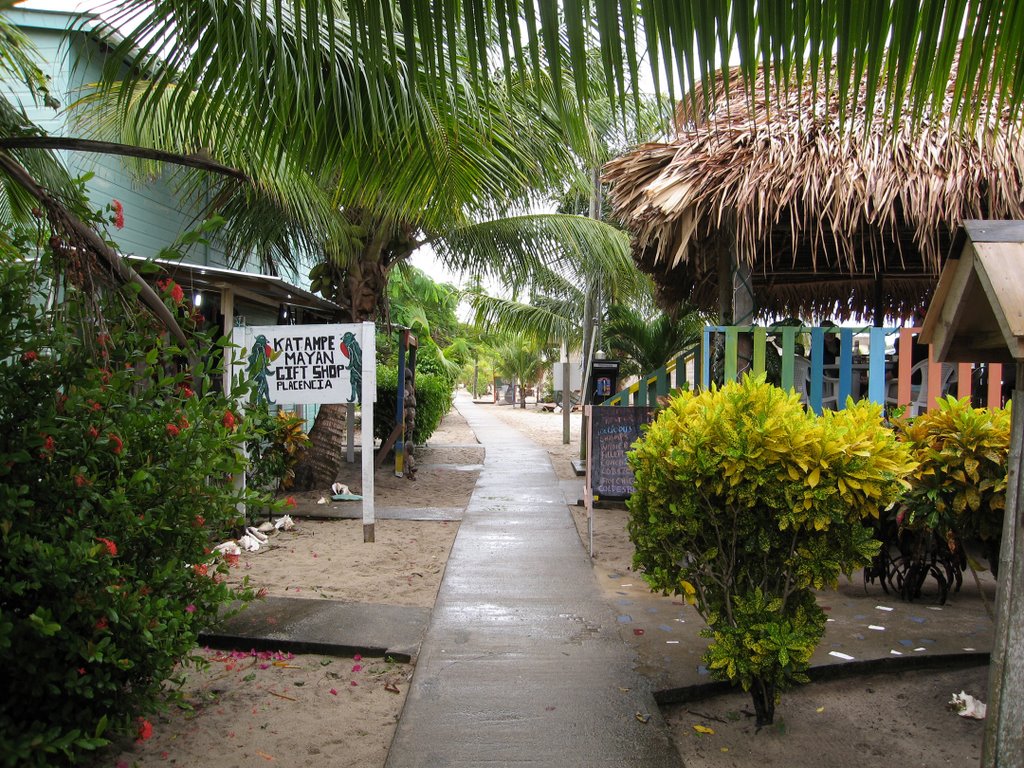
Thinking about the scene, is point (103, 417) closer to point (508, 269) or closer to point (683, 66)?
point (683, 66)

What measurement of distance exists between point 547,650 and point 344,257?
21.1 ft

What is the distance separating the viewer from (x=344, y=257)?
31.3 ft

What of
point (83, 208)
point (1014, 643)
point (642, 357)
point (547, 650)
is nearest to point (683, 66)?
point (1014, 643)

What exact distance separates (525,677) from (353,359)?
4.44 metres

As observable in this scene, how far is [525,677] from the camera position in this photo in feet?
13.2

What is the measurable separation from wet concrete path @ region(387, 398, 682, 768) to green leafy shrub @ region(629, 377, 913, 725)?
0.56m

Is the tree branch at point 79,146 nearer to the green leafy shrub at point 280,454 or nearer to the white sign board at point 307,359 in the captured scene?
the white sign board at point 307,359

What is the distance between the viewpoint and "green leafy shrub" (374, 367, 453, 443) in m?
13.2

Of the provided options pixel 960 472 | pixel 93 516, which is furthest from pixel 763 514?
pixel 93 516

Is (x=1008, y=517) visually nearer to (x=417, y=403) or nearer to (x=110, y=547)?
(x=110, y=547)

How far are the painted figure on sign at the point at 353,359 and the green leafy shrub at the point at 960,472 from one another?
518 centimetres

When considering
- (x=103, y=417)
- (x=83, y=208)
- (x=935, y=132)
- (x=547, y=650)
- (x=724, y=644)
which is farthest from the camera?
(x=935, y=132)

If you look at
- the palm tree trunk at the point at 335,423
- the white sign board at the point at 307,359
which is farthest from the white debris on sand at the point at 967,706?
the palm tree trunk at the point at 335,423

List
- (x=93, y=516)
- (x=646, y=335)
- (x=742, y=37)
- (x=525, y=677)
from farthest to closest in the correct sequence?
(x=646, y=335), (x=525, y=677), (x=93, y=516), (x=742, y=37)
